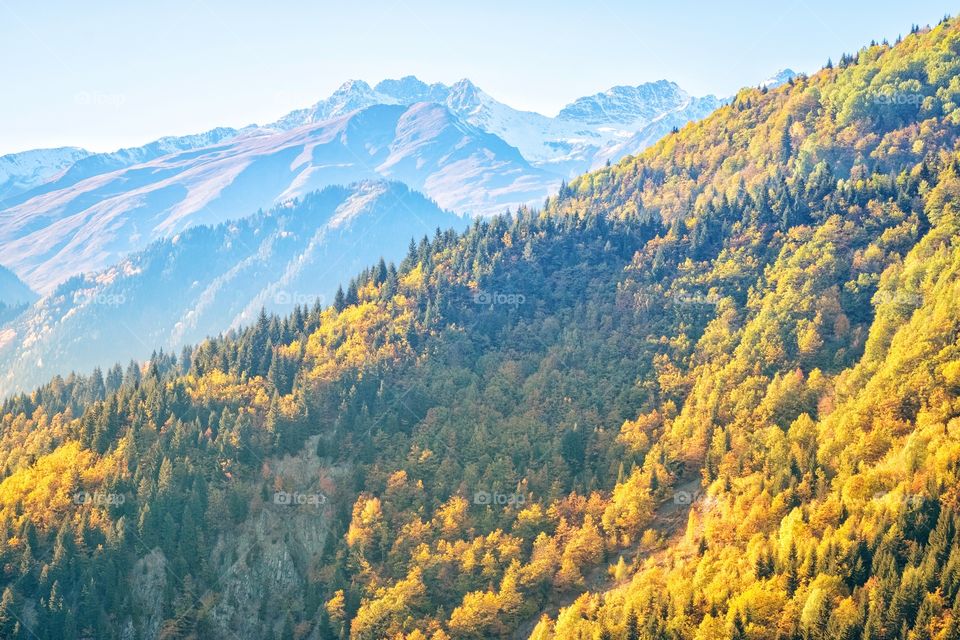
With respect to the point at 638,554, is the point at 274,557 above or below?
below

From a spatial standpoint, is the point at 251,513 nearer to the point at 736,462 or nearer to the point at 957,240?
the point at 736,462

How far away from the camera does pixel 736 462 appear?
6467 inches

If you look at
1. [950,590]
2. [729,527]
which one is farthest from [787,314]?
[950,590]

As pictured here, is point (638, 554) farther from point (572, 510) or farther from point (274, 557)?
point (274, 557)

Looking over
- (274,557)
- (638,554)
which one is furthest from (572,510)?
(274,557)

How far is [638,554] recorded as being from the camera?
159 m

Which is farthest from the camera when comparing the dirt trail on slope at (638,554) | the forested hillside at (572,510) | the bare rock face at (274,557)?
the bare rock face at (274,557)

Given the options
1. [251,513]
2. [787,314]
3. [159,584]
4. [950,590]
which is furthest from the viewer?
[787,314]

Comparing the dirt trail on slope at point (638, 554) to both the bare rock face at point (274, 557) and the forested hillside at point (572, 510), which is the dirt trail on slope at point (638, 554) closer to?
the forested hillside at point (572, 510)

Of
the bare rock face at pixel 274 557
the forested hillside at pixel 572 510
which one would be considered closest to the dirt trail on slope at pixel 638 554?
the forested hillside at pixel 572 510

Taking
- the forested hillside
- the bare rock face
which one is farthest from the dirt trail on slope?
the bare rock face

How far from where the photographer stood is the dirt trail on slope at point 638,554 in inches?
6211

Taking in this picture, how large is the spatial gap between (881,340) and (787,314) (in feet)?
76.3

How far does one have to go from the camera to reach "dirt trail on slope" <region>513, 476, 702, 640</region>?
158m
